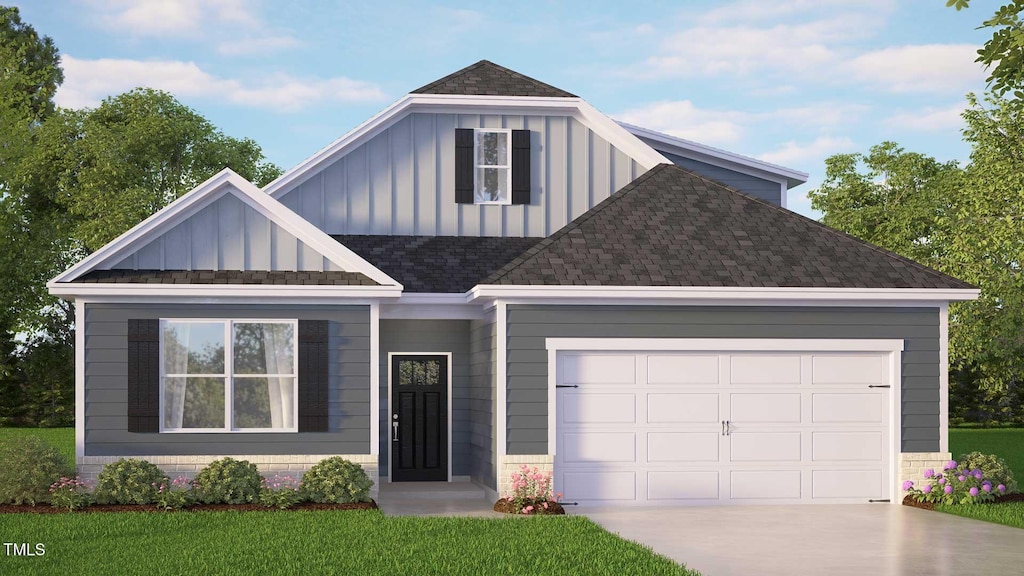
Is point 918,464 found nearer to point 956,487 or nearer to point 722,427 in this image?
point 956,487

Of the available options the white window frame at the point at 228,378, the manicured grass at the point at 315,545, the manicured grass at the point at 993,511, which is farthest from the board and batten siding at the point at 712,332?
the white window frame at the point at 228,378

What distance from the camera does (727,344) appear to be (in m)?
17.2

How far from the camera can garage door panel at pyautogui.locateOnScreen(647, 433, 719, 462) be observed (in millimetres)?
17062

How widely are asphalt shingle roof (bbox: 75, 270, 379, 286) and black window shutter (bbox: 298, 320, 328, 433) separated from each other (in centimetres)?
62

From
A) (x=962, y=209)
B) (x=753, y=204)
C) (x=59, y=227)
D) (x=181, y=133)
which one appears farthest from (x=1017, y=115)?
(x=59, y=227)

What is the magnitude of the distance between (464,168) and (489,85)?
159 cm

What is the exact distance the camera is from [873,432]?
1755 cm

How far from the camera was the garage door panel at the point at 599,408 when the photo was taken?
16.9 meters

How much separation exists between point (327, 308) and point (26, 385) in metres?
27.3

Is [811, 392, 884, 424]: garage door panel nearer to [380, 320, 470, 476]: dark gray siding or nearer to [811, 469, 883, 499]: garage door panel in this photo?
[811, 469, 883, 499]: garage door panel

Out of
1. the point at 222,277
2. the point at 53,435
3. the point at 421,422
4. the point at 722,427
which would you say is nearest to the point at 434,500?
the point at 421,422

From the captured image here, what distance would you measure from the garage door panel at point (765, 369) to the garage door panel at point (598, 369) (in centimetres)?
152

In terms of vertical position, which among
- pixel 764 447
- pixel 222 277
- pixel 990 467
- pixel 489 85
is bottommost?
pixel 990 467

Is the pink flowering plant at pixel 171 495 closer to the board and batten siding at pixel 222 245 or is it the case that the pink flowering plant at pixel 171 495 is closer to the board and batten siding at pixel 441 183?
the board and batten siding at pixel 222 245
